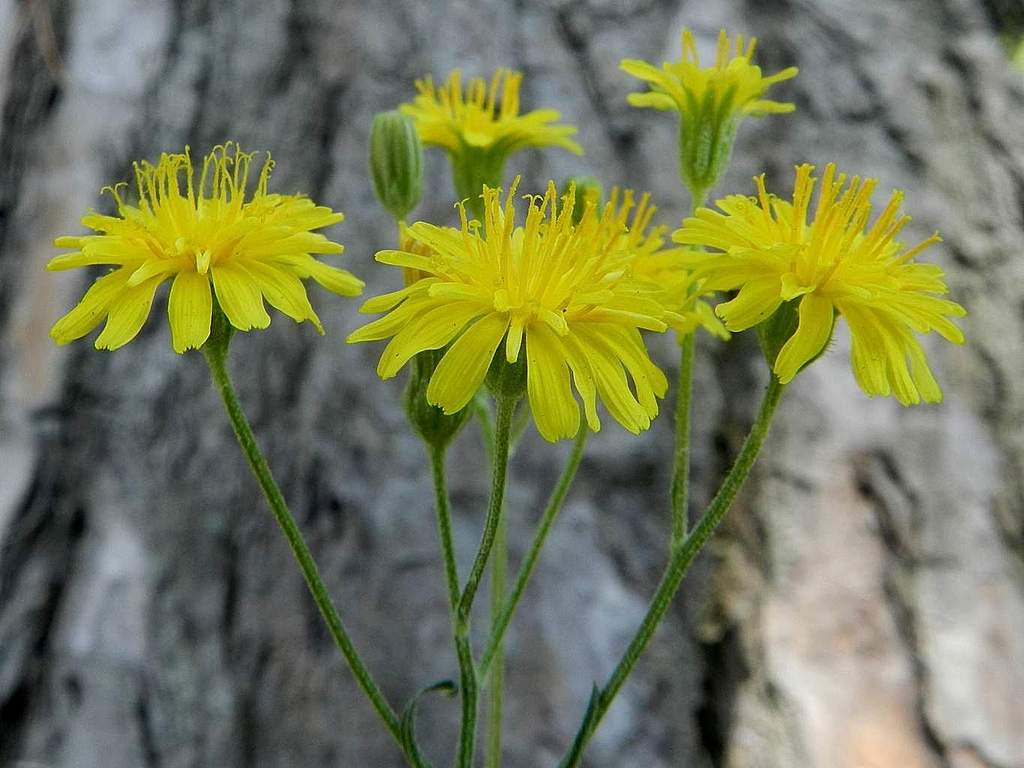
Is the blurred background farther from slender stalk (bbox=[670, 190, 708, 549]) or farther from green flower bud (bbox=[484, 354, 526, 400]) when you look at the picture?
green flower bud (bbox=[484, 354, 526, 400])

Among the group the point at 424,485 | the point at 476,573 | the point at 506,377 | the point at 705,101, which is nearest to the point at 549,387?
the point at 506,377

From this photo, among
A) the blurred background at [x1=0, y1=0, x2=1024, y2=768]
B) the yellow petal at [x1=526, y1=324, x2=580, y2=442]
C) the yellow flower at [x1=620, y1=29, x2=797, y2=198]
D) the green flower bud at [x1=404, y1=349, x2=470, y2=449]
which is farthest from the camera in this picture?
the blurred background at [x1=0, y1=0, x2=1024, y2=768]

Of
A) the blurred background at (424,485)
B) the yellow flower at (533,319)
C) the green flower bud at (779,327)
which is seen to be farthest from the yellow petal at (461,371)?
Answer: the blurred background at (424,485)

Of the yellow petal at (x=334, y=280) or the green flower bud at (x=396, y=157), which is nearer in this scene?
the yellow petal at (x=334, y=280)

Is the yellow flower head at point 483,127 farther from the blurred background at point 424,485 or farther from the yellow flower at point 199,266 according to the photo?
the blurred background at point 424,485

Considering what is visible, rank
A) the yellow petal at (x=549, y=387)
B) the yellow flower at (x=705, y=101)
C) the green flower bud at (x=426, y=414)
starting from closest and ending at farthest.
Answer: the yellow petal at (x=549, y=387), the green flower bud at (x=426, y=414), the yellow flower at (x=705, y=101)

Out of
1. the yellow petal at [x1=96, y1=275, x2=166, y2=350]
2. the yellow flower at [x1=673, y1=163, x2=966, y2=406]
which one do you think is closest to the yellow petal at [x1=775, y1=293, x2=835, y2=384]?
the yellow flower at [x1=673, y1=163, x2=966, y2=406]

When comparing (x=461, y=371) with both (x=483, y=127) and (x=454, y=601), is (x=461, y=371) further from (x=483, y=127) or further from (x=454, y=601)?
(x=483, y=127)
